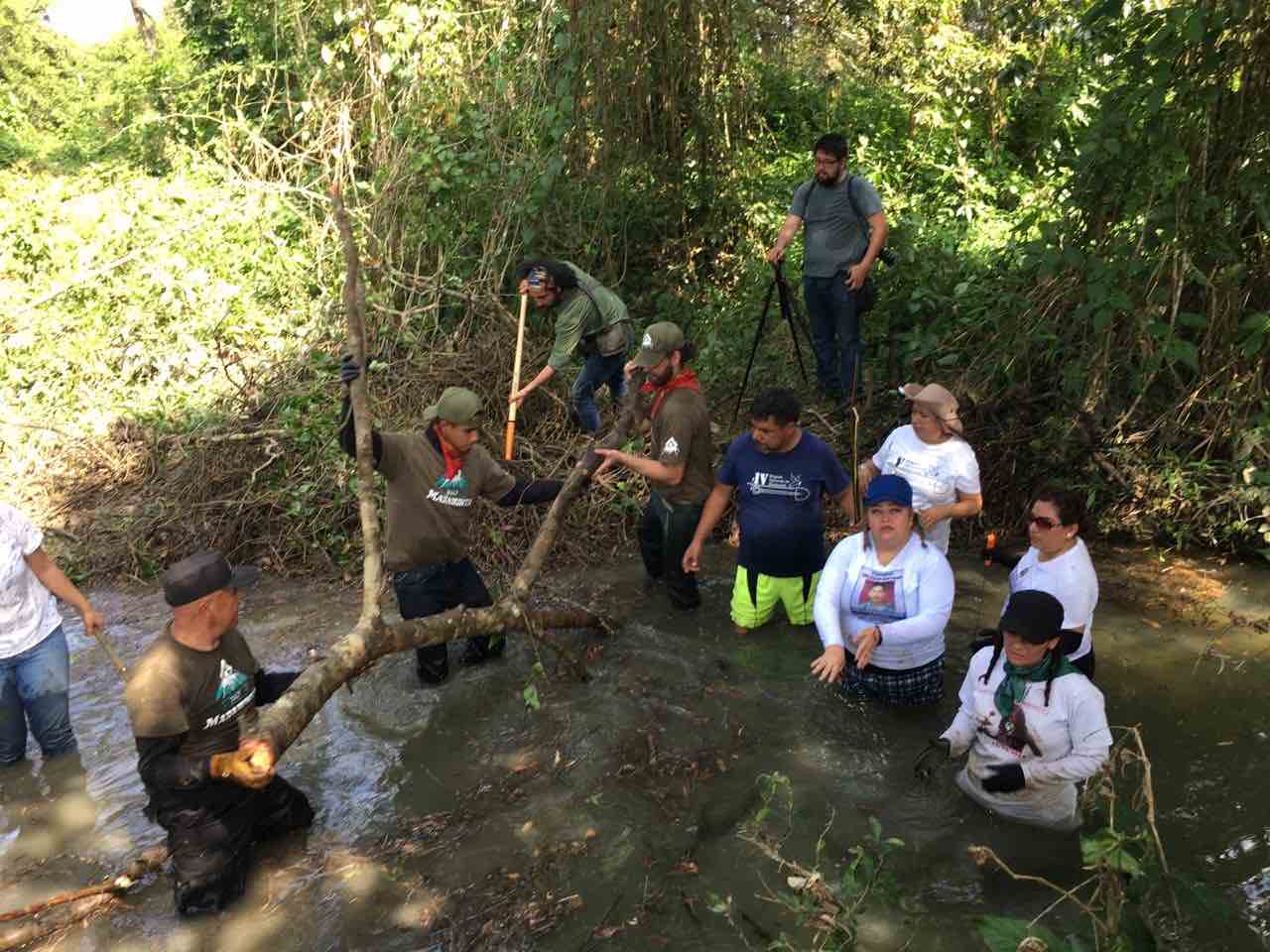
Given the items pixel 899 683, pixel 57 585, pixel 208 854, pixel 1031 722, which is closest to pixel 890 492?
pixel 899 683

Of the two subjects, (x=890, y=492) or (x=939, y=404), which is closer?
(x=890, y=492)

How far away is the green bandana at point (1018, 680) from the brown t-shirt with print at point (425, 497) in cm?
301

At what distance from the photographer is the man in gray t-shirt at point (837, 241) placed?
24.7 ft

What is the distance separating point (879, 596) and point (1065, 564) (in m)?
0.85

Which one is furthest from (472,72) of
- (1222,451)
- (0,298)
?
(1222,451)

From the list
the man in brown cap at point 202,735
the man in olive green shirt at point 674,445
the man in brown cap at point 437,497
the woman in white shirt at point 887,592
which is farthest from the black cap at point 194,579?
the woman in white shirt at point 887,592

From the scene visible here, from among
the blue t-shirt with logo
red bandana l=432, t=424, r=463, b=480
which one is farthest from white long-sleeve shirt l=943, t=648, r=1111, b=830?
red bandana l=432, t=424, r=463, b=480

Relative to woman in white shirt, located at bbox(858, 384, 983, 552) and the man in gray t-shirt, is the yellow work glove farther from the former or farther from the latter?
the man in gray t-shirt

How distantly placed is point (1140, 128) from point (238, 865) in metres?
6.58

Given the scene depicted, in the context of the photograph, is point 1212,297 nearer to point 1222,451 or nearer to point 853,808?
point 1222,451

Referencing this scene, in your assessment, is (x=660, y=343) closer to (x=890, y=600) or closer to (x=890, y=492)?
(x=890, y=492)

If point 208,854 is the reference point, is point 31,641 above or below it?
above

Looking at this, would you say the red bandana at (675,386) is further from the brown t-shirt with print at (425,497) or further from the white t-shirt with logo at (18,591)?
the white t-shirt with logo at (18,591)

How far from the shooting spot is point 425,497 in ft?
18.2
